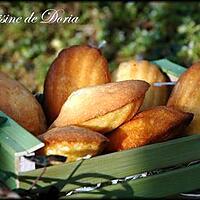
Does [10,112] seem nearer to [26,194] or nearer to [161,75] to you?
[26,194]

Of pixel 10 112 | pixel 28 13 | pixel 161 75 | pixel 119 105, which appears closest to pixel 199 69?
pixel 161 75

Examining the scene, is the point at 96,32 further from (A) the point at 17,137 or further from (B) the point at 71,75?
(A) the point at 17,137

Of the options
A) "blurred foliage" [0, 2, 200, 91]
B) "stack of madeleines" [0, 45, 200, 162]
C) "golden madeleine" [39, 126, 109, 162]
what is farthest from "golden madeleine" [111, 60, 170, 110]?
"blurred foliage" [0, 2, 200, 91]

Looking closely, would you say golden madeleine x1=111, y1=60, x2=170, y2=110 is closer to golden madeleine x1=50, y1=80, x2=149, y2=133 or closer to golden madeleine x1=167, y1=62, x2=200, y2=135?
golden madeleine x1=167, y1=62, x2=200, y2=135

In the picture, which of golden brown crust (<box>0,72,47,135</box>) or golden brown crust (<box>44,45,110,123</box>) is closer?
golden brown crust (<box>0,72,47,135</box>)

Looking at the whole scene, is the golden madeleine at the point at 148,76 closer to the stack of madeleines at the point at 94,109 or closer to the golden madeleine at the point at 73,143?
the stack of madeleines at the point at 94,109

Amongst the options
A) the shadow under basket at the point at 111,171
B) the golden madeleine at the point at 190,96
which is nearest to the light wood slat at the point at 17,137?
the shadow under basket at the point at 111,171
